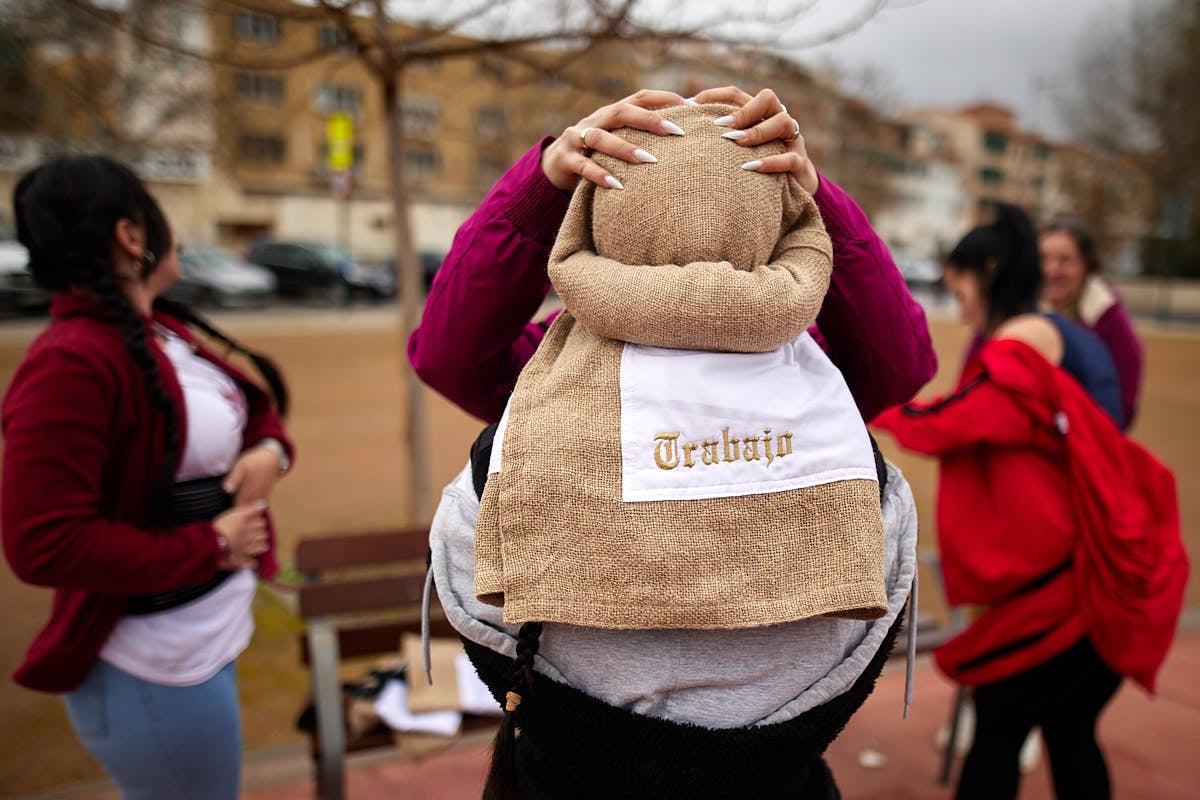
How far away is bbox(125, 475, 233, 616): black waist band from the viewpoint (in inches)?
66.2

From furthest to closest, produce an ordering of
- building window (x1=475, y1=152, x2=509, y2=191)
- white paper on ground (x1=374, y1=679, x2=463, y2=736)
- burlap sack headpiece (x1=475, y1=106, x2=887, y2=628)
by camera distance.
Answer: building window (x1=475, y1=152, x2=509, y2=191) < white paper on ground (x1=374, y1=679, x2=463, y2=736) < burlap sack headpiece (x1=475, y1=106, x2=887, y2=628)

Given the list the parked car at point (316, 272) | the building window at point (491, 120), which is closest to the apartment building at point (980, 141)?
the parked car at point (316, 272)

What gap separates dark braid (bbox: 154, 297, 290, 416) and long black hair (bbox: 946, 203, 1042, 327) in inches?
75.0

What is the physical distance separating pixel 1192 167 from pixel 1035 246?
47.5 feet

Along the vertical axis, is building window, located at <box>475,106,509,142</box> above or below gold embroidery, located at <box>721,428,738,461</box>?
above

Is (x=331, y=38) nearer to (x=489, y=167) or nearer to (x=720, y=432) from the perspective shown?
(x=720, y=432)

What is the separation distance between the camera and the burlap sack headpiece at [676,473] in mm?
936

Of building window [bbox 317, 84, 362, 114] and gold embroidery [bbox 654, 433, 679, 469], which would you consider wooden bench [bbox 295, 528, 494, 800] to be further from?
building window [bbox 317, 84, 362, 114]

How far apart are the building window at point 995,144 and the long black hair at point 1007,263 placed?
6460 cm

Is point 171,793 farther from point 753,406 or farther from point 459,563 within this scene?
point 753,406

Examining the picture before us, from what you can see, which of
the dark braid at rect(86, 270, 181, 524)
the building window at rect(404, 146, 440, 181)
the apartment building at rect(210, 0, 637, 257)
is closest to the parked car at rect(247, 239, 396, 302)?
the apartment building at rect(210, 0, 637, 257)

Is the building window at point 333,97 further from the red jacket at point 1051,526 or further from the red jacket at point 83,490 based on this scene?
the red jacket at point 1051,526

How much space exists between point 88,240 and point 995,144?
69124 mm

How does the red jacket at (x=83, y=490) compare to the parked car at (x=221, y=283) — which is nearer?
the red jacket at (x=83, y=490)
